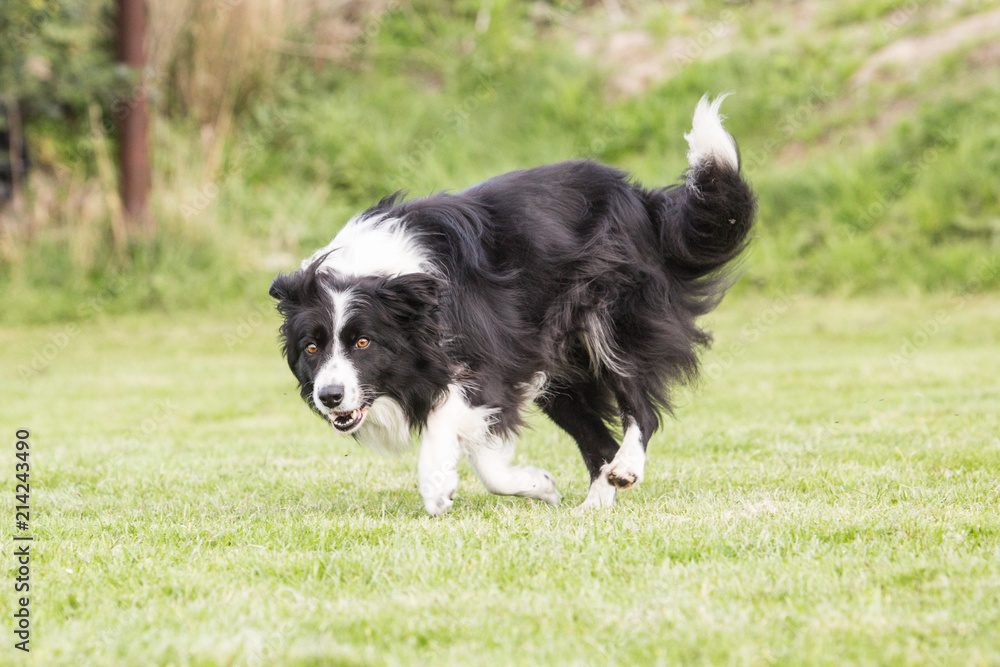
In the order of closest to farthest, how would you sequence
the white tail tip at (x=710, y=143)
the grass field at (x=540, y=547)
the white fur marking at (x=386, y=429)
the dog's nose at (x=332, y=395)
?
the grass field at (x=540, y=547), the dog's nose at (x=332, y=395), the white fur marking at (x=386, y=429), the white tail tip at (x=710, y=143)

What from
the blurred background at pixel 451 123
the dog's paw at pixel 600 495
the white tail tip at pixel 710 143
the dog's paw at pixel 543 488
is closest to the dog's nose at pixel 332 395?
the dog's paw at pixel 543 488

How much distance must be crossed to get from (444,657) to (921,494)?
8.32 feet

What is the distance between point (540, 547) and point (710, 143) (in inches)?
85.3

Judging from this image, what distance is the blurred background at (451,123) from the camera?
42.3 ft

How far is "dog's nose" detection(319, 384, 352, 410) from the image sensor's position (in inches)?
169

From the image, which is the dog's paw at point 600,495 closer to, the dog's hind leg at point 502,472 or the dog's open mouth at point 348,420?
the dog's hind leg at point 502,472

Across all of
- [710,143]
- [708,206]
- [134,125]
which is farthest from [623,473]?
[134,125]

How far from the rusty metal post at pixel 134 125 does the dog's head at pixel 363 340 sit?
9593mm

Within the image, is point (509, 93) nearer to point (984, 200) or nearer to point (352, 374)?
point (984, 200)

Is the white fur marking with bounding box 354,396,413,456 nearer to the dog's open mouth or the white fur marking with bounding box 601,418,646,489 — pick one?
the dog's open mouth

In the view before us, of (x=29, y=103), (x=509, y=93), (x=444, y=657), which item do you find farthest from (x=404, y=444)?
(x=509, y=93)

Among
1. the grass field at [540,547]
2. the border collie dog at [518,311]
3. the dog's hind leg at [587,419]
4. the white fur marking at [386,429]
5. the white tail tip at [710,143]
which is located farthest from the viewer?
the dog's hind leg at [587,419]

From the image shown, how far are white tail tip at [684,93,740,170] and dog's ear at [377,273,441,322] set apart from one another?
1402mm

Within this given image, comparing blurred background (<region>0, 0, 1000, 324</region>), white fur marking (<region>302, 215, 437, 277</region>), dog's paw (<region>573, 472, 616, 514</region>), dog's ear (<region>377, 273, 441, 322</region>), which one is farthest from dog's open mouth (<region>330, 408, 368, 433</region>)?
blurred background (<region>0, 0, 1000, 324</region>)
